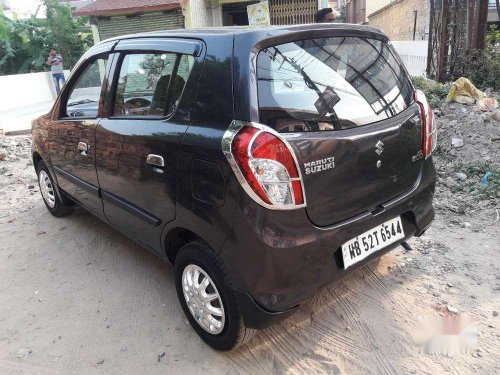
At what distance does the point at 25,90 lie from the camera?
16.7 m

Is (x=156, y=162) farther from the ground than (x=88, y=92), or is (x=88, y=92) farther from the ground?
(x=88, y=92)

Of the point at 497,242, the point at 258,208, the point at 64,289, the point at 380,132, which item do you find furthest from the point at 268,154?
the point at 497,242

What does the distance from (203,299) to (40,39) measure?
21935 millimetres

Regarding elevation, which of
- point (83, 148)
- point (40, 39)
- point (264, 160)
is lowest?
point (83, 148)

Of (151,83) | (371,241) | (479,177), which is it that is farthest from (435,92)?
(151,83)

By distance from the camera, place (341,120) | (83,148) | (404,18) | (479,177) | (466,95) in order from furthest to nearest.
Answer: (404,18)
(466,95)
(479,177)
(83,148)
(341,120)

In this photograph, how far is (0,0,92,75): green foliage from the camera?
19.8m

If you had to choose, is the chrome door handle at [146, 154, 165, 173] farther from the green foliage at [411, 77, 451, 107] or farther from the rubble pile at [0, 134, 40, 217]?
the green foliage at [411, 77, 451, 107]

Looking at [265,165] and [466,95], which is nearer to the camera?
[265,165]

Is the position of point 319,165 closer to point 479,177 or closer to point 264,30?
point 264,30

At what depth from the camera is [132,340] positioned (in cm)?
263

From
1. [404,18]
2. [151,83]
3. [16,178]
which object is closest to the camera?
[151,83]

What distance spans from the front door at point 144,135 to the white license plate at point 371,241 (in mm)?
1025

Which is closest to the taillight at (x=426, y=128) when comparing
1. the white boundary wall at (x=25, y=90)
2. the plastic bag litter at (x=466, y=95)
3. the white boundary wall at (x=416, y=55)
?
the plastic bag litter at (x=466, y=95)
